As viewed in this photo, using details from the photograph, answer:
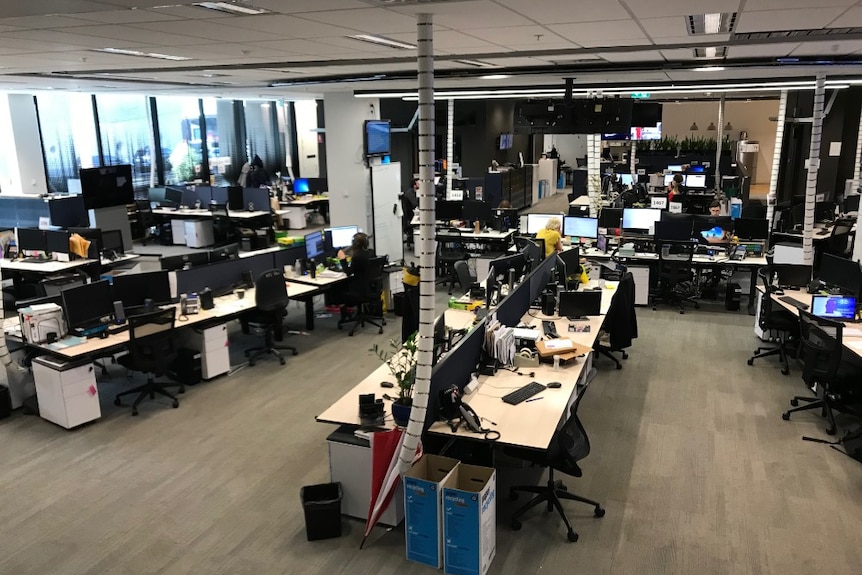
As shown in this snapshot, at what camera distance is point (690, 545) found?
13.9 ft

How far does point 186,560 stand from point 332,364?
11.4ft

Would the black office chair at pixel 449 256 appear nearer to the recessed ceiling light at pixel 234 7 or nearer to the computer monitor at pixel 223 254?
the computer monitor at pixel 223 254

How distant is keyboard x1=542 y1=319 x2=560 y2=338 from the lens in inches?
238

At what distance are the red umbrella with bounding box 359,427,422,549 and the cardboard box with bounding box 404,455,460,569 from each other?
18 cm

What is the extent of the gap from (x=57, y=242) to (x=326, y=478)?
6.74 meters

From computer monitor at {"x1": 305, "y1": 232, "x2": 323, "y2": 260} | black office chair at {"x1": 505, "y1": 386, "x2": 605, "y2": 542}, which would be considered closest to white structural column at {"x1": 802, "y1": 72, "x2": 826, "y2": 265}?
black office chair at {"x1": 505, "y1": 386, "x2": 605, "y2": 542}

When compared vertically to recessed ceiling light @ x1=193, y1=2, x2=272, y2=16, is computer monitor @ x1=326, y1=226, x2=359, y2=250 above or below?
below

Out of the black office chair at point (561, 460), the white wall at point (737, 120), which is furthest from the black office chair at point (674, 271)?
the white wall at point (737, 120)

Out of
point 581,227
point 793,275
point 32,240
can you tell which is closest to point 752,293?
point 793,275

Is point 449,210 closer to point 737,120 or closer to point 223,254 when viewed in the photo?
point 223,254

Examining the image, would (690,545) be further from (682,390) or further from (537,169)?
(537,169)

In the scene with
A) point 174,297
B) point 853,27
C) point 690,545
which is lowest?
point 690,545

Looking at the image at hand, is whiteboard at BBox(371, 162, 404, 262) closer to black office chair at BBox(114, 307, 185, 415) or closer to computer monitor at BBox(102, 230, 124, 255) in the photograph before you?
computer monitor at BBox(102, 230, 124, 255)

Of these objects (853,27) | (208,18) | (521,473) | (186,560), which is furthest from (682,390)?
(208,18)
